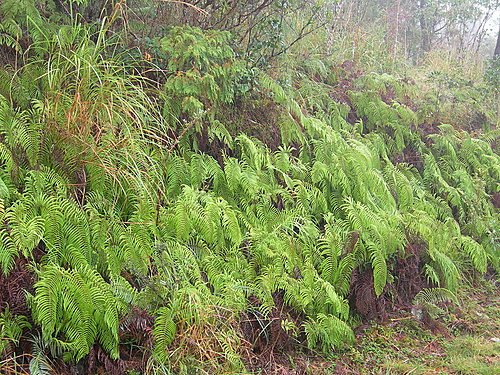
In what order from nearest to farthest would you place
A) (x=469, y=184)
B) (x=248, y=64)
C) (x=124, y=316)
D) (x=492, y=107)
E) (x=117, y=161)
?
(x=124, y=316) → (x=117, y=161) → (x=248, y=64) → (x=469, y=184) → (x=492, y=107)

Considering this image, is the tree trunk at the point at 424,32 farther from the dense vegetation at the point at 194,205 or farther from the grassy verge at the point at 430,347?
the grassy verge at the point at 430,347

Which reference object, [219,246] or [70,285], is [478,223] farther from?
[70,285]

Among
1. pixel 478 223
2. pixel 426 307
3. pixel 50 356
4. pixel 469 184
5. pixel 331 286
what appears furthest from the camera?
pixel 469 184

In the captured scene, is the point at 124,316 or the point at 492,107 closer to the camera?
the point at 124,316

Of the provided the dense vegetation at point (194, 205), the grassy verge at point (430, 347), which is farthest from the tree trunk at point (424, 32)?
the grassy verge at point (430, 347)

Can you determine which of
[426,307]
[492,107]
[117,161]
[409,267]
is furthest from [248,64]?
[492,107]

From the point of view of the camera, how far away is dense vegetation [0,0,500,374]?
3484 mm

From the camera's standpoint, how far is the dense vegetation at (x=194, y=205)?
3484 mm

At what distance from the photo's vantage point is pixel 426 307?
5.18m

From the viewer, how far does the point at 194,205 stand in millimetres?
4469

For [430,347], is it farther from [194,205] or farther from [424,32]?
[424,32]

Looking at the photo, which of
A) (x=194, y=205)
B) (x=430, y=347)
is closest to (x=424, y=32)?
(x=430, y=347)

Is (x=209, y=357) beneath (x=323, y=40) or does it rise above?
beneath

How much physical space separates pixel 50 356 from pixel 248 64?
3.64 meters
